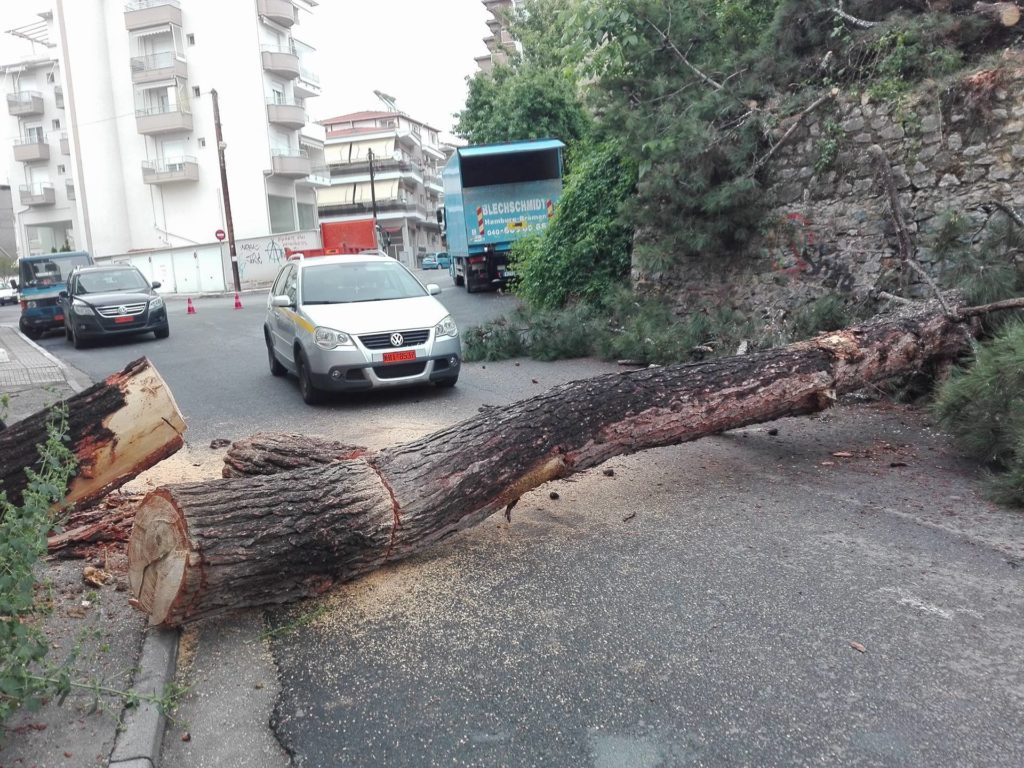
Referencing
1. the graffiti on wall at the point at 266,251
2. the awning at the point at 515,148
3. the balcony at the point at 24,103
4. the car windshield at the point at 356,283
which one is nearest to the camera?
the car windshield at the point at 356,283

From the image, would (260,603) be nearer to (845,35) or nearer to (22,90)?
(845,35)

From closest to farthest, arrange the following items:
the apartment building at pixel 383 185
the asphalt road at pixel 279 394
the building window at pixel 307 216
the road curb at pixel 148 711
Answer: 1. the road curb at pixel 148 711
2. the asphalt road at pixel 279 394
3. the building window at pixel 307 216
4. the apartment building at pixel 383 185

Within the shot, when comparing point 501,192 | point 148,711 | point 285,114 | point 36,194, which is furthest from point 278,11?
point 148,711

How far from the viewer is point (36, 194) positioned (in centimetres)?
6084

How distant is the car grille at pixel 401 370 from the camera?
9445mm

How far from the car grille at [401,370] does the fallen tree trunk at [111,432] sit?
4.31m

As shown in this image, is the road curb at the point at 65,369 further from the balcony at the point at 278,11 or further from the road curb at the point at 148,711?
the balcony at the point at 278,11

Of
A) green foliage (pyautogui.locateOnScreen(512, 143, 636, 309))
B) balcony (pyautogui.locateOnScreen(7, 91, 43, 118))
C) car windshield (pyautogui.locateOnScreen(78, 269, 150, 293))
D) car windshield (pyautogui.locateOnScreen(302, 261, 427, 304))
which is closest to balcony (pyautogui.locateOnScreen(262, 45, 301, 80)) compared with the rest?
balcony (pyautogui.locateOnScreen(7, 91, 43, 118))

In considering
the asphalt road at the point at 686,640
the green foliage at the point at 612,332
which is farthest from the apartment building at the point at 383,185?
the asphalt road at the point at 686,640

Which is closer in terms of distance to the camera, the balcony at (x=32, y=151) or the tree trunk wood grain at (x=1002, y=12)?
the tree trunk wood grain at (x=1002, y=12)

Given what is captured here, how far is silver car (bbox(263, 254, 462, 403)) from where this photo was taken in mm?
9367

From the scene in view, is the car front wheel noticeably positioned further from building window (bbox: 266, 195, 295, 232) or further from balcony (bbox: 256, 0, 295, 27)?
balcony (bbox: 256, 0, 295, 27)

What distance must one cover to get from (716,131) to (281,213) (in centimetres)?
4819

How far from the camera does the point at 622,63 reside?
12.7 metres
